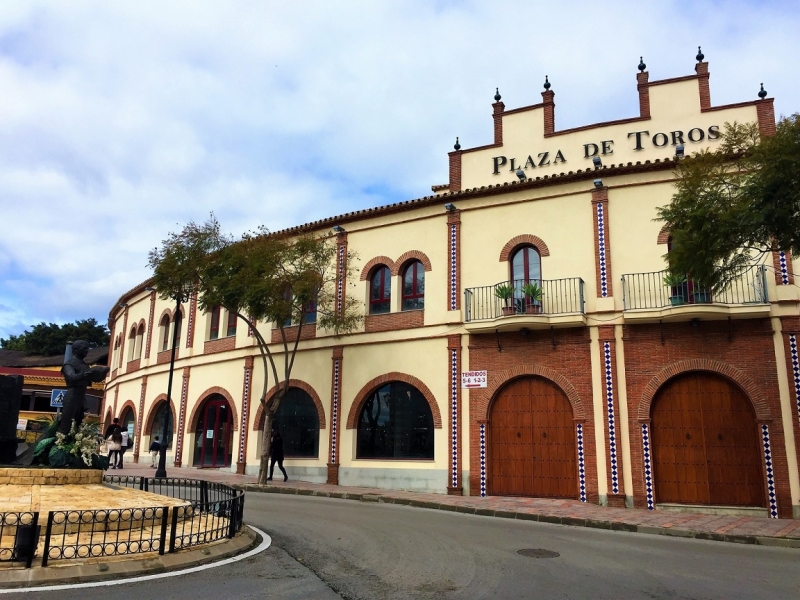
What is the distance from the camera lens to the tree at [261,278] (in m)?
18.3

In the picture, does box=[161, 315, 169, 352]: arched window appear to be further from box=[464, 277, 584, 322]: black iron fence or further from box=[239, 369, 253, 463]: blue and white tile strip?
box=[464, 277, 584, 322]: black iron fence

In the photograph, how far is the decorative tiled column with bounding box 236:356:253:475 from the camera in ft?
71.1

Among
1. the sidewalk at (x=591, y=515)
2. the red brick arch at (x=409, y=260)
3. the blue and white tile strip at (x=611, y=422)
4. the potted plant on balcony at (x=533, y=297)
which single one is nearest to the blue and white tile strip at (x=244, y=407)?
the sidewalk at (x=591, y=515)

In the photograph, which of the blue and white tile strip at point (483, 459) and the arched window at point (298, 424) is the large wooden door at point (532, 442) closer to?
the blue and white tile strip at point (483, 459)

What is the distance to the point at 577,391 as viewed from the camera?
16.1 m

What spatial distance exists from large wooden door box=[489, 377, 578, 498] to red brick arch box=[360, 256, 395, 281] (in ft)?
17.3

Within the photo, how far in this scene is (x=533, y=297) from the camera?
16.7m

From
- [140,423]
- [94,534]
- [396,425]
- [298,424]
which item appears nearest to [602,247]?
[396,425]

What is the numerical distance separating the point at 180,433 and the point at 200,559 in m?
18.1

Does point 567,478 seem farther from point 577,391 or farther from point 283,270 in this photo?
point 283,270

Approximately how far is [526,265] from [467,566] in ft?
35.6

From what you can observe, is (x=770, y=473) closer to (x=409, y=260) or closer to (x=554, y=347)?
(x=554, y=347)

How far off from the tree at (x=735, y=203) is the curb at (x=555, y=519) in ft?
15.3

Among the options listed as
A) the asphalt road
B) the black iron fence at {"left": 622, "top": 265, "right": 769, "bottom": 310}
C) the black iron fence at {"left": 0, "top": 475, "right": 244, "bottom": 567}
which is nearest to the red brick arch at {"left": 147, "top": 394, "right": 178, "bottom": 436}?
the asphalt road
